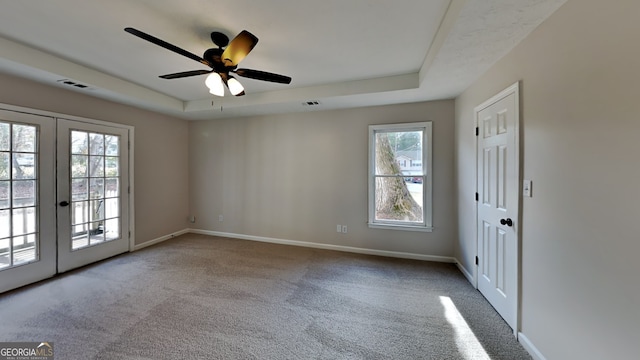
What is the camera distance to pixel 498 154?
230 cm

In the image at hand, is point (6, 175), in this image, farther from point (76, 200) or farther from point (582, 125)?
point (582, 125)

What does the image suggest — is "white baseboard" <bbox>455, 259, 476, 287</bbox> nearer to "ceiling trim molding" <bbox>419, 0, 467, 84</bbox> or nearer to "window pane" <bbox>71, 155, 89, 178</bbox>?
"ceiling trim molding" <bbox>419, 0, 467, 84</bbox>

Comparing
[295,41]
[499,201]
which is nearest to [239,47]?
[295,41]

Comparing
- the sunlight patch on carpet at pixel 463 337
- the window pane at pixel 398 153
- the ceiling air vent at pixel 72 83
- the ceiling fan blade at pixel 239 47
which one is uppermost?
the ceiling air vent at pixel 72 83

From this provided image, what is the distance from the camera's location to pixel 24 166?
9.20ft

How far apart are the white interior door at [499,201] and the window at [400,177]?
945mm

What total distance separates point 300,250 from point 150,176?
3.07m

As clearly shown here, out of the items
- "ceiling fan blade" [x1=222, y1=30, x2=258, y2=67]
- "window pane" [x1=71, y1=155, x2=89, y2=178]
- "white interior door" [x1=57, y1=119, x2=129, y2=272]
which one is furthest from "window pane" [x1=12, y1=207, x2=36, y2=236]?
"ceiling fan blade" [x1=222, y1=30, x2=258, y2=67]

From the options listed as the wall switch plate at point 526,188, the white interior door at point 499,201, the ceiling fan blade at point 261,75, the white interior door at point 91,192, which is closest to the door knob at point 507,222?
the white interior door at point 499,201

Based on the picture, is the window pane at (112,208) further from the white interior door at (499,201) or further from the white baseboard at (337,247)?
the white interior door at (499,201)

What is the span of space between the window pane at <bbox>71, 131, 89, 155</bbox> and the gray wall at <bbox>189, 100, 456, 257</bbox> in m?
1.77

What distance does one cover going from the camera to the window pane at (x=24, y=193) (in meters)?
2.74

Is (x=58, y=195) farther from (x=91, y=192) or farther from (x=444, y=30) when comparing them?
(x=444, y=30)

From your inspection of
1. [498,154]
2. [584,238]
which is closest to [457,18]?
[498,154]
